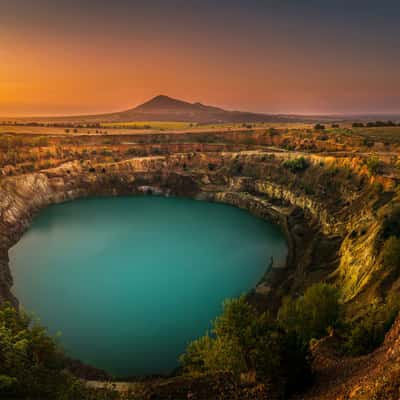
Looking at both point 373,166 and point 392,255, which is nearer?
point 392,255

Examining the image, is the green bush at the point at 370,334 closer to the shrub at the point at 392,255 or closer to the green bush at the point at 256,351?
the green bush at the point at 256,351

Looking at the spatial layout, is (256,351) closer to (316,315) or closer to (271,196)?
(316,315)

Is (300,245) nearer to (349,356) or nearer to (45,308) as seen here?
(349,356)

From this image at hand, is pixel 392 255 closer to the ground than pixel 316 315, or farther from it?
farther from it

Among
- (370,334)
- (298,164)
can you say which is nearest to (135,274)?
(370,334)

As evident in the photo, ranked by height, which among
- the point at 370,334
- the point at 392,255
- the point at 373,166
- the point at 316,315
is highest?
the point at 373,166

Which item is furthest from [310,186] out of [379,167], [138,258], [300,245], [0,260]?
[0,260]

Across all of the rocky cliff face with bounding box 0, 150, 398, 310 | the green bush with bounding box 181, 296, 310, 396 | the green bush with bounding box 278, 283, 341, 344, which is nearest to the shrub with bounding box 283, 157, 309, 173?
the rocky cliff face with bounding box 0, 150, 398, 310
